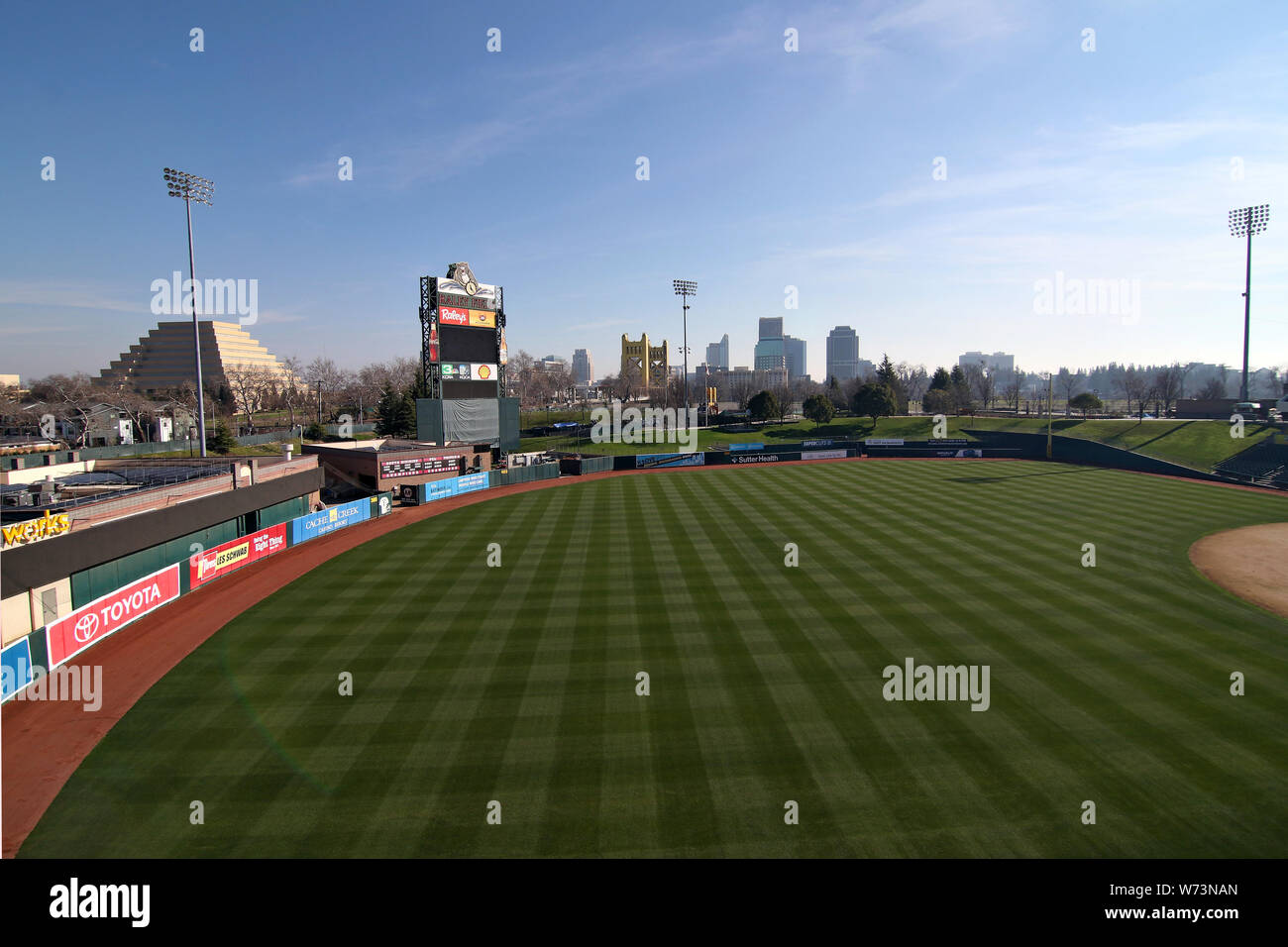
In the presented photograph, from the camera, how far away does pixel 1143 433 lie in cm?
6500

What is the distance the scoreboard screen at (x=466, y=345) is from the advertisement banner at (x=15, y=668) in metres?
38.6

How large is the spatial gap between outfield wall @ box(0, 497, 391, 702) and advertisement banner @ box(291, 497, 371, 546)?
57mm

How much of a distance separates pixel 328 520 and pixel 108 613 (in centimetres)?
1513

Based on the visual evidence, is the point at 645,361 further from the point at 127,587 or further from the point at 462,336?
the point at 127,587

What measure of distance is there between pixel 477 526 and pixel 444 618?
1508cm

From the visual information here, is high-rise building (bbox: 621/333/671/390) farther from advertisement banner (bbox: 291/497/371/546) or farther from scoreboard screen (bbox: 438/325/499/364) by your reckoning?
advertisement banner (bbox: 291/497/371/546)

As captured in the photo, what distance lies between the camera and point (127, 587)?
21469 mm

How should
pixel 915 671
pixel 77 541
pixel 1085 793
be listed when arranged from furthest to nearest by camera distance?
1. pixel 77 541
2. pixel 915 671
3. pixel 1085 793

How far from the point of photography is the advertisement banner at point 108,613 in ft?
60.0

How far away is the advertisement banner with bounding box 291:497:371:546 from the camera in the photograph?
33.0 metres

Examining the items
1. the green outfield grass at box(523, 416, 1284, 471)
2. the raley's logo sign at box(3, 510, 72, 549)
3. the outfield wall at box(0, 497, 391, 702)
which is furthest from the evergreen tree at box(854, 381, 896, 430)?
→ the raley's logo sign at box(3, 510, 72, 549)
